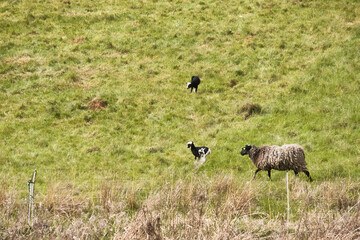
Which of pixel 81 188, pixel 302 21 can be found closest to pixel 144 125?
pixel 81 188

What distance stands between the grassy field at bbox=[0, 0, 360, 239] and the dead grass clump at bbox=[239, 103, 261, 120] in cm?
6

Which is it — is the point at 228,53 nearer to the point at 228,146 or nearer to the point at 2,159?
the point at 228,146

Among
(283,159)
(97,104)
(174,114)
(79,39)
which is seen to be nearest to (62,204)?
(283,159)

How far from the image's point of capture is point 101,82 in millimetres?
19844

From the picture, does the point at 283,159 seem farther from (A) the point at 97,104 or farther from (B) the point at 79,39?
(B) the point at 79,39

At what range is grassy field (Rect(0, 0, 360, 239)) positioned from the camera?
26.4ft

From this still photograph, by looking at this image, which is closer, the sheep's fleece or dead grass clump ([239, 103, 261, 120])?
the sheep's fleece

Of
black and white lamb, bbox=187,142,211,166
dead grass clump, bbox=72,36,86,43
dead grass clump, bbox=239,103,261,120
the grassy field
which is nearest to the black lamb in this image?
the grassy field

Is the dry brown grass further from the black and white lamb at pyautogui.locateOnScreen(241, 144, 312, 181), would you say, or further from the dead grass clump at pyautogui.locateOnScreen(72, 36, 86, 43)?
the dead grass clump at pyautogui.locateOnScreen(72, 36, 86, 43)

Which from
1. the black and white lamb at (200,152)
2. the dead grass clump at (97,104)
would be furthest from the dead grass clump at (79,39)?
the black and white lamb at (200,152)

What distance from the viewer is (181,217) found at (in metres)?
7.54

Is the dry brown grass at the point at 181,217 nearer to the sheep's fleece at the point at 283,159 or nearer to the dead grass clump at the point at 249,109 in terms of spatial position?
the sheep's fleece at the point at 283,159

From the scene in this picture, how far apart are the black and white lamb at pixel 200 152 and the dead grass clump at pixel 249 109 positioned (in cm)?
345

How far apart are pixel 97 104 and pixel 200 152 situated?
6375 mm
